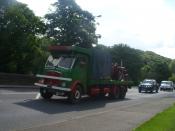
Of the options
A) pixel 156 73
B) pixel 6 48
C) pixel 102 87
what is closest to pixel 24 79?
pixel 6 48

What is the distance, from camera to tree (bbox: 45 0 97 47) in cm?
5228

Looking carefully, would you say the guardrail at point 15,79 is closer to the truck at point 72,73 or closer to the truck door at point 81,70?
the truck at point 72,73

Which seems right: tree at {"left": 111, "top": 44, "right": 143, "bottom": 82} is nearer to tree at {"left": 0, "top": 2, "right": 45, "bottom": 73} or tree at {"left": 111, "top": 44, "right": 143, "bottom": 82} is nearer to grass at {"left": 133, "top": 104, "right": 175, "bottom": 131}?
tree at {"left": 0, "top": 2, "right": 45, "bottom": 73}

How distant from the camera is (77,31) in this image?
52219 mm

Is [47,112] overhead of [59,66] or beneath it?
beneath

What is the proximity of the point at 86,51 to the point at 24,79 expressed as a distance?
14683 millimetres

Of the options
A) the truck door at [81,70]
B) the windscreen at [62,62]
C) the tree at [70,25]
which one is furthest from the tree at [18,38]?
the truck door at [81,70]

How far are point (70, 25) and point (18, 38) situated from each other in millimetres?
13171

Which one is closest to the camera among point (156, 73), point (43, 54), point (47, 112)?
point (47, 112)

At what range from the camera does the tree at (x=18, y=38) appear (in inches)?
1547

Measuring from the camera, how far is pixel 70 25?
52.2 meters

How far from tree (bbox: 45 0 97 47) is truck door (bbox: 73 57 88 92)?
1153 inches

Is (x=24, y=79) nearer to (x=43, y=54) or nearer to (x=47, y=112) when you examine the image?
(x=43, y=54)

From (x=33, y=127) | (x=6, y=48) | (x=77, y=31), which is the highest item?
(x=77, y=31)
